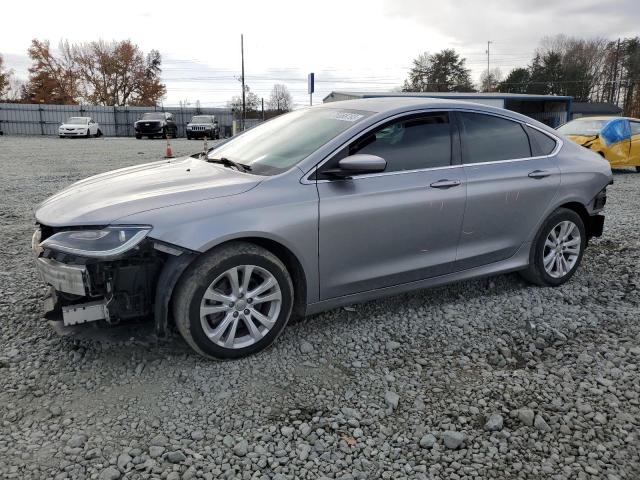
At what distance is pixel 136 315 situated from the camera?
10.1 feet

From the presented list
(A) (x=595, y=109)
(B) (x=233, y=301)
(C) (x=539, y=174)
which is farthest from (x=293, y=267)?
(A) (x=595, y=109)

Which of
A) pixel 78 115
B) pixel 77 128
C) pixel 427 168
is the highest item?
pixel 78 115

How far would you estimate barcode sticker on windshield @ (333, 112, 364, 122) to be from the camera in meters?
3.80

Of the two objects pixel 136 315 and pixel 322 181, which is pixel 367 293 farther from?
pixel 136 315

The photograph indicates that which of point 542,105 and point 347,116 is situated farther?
point 542,105

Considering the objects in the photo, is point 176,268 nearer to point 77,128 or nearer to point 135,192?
point 135,192

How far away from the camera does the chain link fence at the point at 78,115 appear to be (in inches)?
1517

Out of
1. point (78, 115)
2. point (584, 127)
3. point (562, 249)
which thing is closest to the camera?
point (562, 249)

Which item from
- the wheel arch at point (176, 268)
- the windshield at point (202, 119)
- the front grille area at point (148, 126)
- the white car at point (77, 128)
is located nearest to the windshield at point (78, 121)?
the white car at point (77, 128)

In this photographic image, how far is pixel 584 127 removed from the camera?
43.0 ft

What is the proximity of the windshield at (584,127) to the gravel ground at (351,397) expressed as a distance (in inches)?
387

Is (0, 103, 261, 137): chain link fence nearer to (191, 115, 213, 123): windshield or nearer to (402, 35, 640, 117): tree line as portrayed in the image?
(191, 115, 213, 123): windshield

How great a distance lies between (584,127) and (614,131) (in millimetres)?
686

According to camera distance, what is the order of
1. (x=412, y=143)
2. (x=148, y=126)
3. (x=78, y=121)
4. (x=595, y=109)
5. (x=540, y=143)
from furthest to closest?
(x=595, y=109) < (x=148, y=126) < (x=78, y=121) < (x=540, y=143) < (x=412, y=143)
